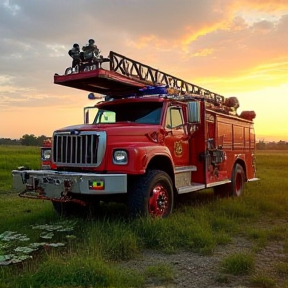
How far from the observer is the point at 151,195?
6723 mm

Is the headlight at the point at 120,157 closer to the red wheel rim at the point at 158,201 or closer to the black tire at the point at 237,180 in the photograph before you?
the red wheel rim at the point at 158,201

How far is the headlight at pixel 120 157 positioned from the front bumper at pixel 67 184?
288 millimetres

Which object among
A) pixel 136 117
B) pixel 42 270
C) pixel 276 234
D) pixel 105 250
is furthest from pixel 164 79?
pixel 42 270

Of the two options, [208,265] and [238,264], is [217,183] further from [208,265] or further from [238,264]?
[238,264]

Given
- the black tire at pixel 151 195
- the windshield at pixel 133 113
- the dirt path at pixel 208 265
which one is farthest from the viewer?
the windshield at pixel 133 113

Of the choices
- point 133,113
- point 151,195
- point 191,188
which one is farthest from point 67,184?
point 191,188

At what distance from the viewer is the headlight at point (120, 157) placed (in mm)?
6301

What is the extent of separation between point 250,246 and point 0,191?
9.64 m

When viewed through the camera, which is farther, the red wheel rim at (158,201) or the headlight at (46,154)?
the headlight at (46,154)

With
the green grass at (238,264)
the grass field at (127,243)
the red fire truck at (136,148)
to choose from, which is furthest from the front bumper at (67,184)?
the green grass at (238,264)

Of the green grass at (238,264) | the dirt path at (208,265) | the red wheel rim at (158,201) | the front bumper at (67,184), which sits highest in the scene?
the front bumper at (67,184)

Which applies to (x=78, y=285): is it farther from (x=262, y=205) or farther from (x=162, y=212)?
(x=262, y=205)

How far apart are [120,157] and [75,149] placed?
84 cm

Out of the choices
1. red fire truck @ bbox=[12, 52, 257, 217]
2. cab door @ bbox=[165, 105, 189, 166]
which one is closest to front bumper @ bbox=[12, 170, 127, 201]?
red fire truck @ bbox=[12, 52, 257, 217]
